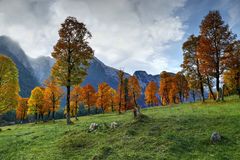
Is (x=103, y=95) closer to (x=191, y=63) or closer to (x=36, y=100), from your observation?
(x=36, y=100)

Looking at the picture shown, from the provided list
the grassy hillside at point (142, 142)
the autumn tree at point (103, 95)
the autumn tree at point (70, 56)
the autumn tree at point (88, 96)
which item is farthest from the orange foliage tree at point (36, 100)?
the grassy hillside at point (142, 142)

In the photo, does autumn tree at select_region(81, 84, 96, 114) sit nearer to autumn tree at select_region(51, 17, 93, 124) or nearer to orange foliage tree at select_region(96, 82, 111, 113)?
orange foliage tree at select_region(96, 82, 111, 113)

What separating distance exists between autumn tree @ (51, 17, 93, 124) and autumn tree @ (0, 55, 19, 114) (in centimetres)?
1182

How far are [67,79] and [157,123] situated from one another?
19958mm

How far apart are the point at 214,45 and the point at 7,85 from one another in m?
42.6

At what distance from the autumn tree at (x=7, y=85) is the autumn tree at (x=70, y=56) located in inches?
465

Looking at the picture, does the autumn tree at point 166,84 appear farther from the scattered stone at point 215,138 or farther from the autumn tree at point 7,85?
the scattered stone at point 215,138

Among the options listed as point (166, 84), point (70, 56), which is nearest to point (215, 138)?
point (70, 56)

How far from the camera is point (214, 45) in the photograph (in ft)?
160

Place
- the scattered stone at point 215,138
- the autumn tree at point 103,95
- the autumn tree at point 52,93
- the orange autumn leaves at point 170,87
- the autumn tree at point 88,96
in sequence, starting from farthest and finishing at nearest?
1. the orange autumn leaves at point 170,87
2. the autumn tree at point 103,95
3. the autumn tree at point 88,96
4. the autumn tree at point 52,93
5. the scattered stone at point 215,138

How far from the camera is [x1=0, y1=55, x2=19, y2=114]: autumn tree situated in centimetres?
4759

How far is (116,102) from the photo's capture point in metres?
99.9

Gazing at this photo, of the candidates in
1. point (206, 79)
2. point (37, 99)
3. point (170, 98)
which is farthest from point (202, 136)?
point (170, 98)

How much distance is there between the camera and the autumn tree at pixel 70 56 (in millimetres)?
42969
